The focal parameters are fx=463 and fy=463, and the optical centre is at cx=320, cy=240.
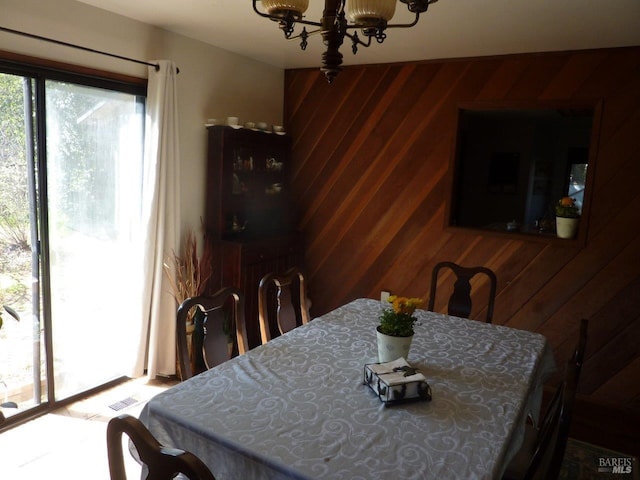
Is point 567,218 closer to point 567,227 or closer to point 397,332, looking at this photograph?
point 567,227

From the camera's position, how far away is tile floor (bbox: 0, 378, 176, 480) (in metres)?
2.29

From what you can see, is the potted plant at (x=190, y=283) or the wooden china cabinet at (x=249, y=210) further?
the wooden china cabinet at (x=249, y=210)

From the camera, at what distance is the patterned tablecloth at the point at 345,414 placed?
1291 millimetres

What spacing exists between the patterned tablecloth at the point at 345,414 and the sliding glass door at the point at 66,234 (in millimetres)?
1504

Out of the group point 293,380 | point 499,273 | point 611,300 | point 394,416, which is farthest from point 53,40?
point 611,300

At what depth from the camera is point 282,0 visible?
1.45 m

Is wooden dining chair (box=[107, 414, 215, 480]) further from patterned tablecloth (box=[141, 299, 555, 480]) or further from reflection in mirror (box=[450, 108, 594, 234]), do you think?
reflection in mirror (box=[450, 108, 594, 234])

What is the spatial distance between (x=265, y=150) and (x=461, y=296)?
203cm

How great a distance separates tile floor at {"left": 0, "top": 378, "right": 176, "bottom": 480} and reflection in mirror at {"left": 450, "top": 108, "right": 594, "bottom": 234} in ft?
10.3

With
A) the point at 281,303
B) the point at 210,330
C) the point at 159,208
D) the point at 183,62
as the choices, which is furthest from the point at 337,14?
the point at 183,62

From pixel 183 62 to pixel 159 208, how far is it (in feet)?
3.52

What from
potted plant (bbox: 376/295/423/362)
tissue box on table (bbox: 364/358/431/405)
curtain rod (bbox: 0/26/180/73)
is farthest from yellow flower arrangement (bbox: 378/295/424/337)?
curtain rod (bbox: 0/26/180/73)

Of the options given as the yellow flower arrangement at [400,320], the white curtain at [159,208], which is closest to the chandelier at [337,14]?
the yellow flower arrangement at [400,320]

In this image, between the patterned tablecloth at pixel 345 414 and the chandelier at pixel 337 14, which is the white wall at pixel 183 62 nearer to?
the chandelier at pixel 337 14
